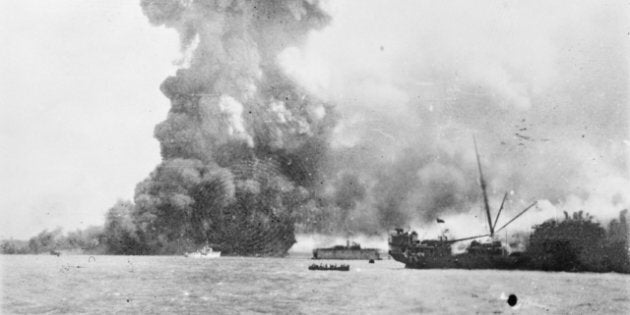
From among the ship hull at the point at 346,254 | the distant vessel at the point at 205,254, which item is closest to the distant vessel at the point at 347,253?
the ship hull at the point at 346,254

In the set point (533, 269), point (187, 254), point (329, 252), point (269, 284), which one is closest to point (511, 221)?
point (533, 269)

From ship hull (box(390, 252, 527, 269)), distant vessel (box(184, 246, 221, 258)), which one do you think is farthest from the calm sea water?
distant vessel (box(184, 246, 221, 258))

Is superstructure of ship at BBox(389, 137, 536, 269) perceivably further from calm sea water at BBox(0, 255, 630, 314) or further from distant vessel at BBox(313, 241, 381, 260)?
distant vessel at BBox(313, 241, 381, 260)

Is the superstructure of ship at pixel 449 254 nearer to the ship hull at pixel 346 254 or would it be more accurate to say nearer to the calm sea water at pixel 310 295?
the calm sea water at pixel 310 295

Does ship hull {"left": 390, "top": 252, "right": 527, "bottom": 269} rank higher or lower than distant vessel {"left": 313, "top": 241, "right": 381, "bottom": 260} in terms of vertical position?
lower

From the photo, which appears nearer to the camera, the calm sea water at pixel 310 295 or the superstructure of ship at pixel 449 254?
the calm sea water at pixel 310 295

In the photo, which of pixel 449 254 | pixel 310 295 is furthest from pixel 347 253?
pixel 310 295
